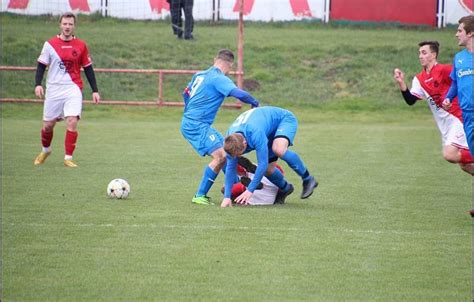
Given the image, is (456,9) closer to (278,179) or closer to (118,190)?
(278,179)

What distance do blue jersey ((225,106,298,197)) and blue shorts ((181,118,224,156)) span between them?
624 mm

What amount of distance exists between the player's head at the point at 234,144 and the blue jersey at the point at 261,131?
0.19 meters

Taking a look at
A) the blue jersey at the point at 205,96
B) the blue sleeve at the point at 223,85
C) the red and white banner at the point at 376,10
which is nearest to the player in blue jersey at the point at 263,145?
the blue sleeve at the point at 223,85

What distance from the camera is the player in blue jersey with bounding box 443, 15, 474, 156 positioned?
29.3ft

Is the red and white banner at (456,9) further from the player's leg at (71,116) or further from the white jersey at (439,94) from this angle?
the white jersey at (439,94)

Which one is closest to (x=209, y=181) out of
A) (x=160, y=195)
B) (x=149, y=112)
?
(x=160, y=195)

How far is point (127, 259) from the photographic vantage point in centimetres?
724

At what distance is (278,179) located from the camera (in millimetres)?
10203

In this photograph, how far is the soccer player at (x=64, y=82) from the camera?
13.6m

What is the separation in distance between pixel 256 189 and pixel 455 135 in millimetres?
2192

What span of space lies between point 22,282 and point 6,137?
37.2ft

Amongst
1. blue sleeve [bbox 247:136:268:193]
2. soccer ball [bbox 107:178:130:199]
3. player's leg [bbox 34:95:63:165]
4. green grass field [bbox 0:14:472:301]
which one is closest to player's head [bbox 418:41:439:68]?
green grass field [bbox 0:14:472:301]

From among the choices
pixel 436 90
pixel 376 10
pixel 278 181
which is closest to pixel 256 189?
pixel 278 181

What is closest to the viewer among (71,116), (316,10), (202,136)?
(202,136)
